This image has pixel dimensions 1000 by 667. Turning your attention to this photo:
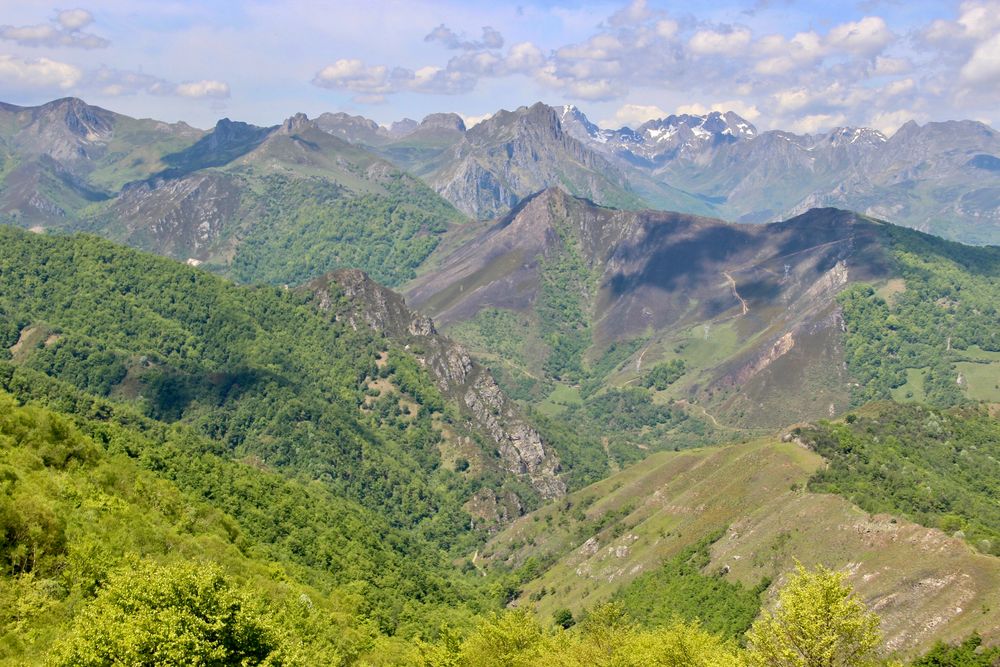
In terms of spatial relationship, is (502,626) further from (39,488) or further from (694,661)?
(39,488)

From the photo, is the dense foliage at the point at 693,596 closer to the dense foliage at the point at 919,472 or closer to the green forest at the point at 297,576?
the green forest at the point at 297,576

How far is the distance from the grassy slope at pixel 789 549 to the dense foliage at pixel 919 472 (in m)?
5.12

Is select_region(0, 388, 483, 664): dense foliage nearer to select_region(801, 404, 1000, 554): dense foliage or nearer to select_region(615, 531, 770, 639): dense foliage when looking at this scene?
select_region(615, 531, 770, 639): dense foliage

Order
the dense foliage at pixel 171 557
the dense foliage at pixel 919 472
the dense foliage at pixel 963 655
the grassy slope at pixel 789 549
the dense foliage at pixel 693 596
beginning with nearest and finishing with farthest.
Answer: the dense foliage at pixel 171 557, the dense foliage at pixel 963 655, the grassy slope at pixel 789 549, the dense foliage at pixel 693 596, the dense foliage at pixel 919 472

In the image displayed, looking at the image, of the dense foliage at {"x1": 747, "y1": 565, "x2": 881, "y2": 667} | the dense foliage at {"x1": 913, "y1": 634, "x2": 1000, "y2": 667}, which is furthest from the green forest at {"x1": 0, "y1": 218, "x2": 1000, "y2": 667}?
the dense foliage at {"x1": 913, "y1": 634, "x2": 1000, "y2": 667}

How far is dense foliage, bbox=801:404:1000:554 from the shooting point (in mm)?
144750

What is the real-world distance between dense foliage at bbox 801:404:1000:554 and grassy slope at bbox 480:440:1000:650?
5.12 metres

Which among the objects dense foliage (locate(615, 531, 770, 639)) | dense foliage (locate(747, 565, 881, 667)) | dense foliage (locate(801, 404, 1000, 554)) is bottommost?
dense foliage (locate(615, 531, 770, 639))

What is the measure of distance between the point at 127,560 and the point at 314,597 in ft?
149

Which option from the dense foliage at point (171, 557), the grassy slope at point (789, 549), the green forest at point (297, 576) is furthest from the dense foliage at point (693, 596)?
the dense foliage at point (171, 557)

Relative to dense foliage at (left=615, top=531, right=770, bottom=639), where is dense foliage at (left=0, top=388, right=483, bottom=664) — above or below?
above

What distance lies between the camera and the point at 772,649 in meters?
65.7

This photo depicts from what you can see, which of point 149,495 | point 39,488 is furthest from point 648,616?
point 39,488

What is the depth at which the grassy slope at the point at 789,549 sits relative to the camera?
111 metres
